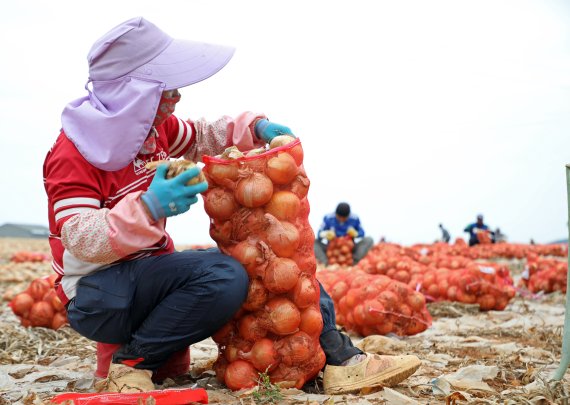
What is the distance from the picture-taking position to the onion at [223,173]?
282cm

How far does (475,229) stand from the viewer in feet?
59.5

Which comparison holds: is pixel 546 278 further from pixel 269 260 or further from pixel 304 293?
pixel 269 260

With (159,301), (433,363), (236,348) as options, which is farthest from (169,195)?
(433,363)

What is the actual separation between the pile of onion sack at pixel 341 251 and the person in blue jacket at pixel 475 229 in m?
8.39

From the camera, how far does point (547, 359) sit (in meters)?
3.68

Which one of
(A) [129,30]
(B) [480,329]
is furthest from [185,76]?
(B) [480,329]

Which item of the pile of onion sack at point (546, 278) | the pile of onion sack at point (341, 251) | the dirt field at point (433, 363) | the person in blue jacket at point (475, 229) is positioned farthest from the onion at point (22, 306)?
the person in blue jacket at point (475, 229)

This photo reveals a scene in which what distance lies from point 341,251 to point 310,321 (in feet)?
26.2

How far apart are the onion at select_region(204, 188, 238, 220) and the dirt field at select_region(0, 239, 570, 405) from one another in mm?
788

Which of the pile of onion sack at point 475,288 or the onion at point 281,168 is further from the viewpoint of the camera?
the pile of onion sack at point 475,288

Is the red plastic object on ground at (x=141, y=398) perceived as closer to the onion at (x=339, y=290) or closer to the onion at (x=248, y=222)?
the onion at (x=248, y=222)

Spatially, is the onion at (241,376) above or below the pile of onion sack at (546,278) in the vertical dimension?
above

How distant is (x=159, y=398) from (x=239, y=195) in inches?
36.2

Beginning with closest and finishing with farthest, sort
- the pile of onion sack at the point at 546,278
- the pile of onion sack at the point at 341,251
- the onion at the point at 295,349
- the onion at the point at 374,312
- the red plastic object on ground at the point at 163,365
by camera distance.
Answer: the onion at the point at 295,349 → the red plastic object on ground at the point at 163,365 → the onion at the point at 374,312 → the pile of onion sack at the point at 546,278 → the pile of onion sack at the point at 341,251
